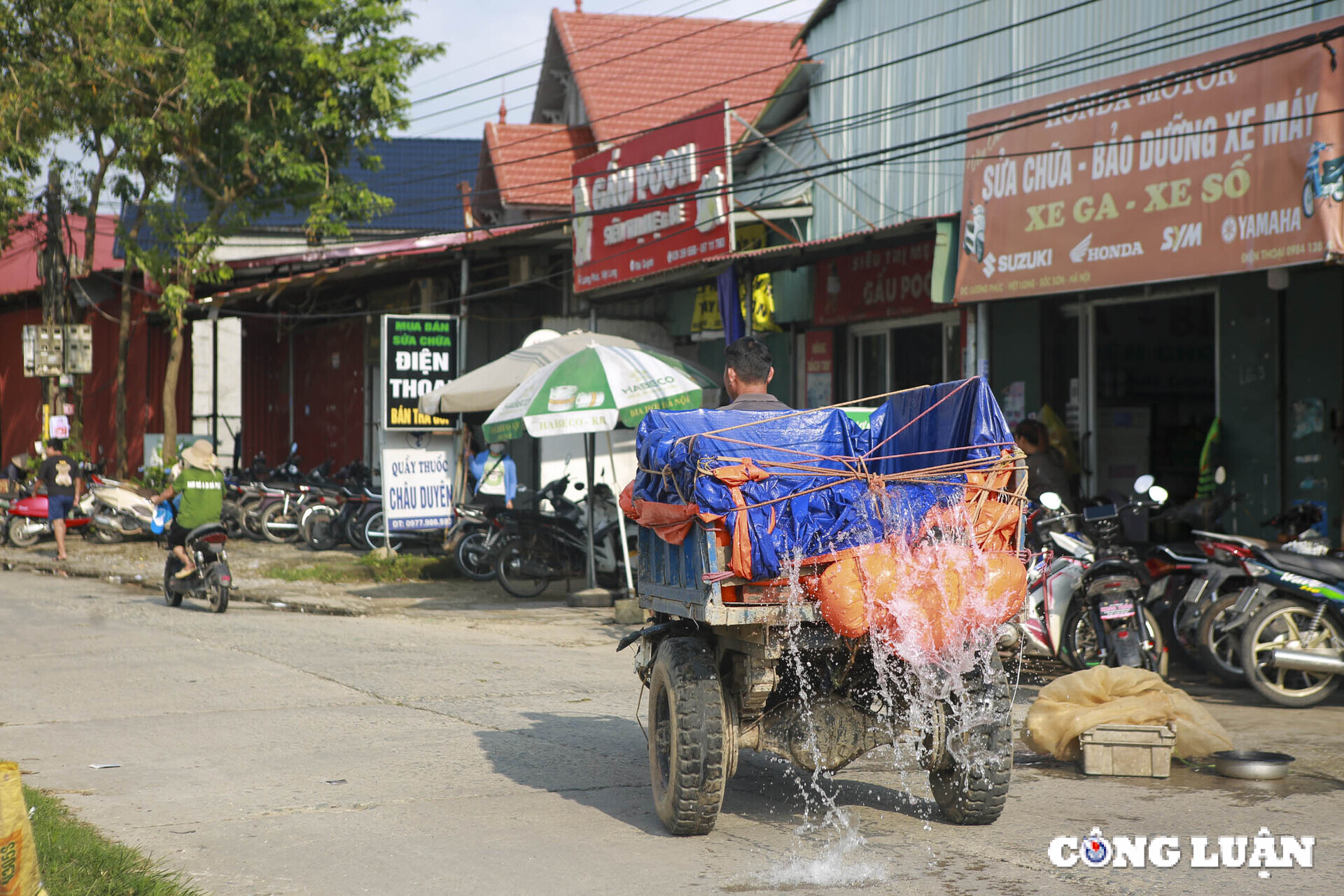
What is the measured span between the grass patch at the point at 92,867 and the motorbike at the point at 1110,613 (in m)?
6.11

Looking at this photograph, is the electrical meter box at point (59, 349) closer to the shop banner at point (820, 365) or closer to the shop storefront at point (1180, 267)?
the shop banner at point (820, 365)

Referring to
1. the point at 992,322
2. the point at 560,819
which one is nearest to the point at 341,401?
the point at 992,322

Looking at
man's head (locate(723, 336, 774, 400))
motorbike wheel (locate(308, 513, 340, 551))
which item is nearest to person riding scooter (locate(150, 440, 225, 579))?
motorbike wheel (locate(308, 513, 340, 551))

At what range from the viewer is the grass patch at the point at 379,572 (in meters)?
16.7

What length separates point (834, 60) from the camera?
53.3ft

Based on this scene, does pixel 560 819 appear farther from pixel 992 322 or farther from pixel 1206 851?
pixel 992 322

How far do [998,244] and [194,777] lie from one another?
27.2ft

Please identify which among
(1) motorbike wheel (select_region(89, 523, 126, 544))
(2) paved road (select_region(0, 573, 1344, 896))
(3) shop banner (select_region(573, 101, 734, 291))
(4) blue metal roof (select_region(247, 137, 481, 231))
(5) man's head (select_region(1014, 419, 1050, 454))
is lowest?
(2) paved road (select_region(0, 573, 1344, 896))

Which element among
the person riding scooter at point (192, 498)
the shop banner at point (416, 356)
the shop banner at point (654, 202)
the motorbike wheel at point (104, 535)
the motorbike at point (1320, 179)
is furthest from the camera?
the motorbike wheel at point (104, 535)

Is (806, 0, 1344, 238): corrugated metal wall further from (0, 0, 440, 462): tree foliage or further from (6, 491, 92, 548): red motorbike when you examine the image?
(6, 491, 92, 548): red motorbike

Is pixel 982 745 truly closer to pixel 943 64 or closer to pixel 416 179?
pixel 943 64

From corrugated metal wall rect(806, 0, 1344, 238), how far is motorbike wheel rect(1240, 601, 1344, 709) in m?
4.75

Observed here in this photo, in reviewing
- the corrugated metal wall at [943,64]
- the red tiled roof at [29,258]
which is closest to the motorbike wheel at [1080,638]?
the corrugated metal wall at [943,64]

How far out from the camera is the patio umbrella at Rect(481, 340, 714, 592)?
41.8 feet
